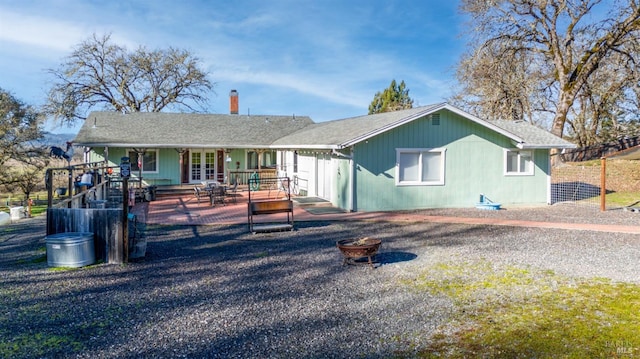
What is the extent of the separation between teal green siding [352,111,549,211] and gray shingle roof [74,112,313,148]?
809 centimetres

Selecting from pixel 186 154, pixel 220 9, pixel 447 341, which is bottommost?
pixel 447 341

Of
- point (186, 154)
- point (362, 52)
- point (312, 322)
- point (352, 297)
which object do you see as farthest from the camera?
point (362, 52)

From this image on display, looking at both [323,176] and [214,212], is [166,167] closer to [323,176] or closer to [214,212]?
[214,212]

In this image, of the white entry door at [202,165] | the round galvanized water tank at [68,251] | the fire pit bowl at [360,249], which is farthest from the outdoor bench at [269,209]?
the white entry door at [202,165]

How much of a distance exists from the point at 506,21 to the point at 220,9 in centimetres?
1588

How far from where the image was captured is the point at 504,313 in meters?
5.50

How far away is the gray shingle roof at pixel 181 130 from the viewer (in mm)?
19117

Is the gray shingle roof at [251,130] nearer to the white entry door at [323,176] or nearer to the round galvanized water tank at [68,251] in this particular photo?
the white entry door at [323,176]

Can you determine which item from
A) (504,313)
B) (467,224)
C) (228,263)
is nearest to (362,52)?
(467,224)

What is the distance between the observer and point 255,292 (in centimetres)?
636

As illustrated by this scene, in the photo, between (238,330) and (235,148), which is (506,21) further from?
(238,330)

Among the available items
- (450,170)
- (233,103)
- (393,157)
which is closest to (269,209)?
(393,157)

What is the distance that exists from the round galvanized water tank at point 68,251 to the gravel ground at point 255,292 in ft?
0.74

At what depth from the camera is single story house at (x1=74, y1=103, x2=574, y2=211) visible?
47.7 feet
